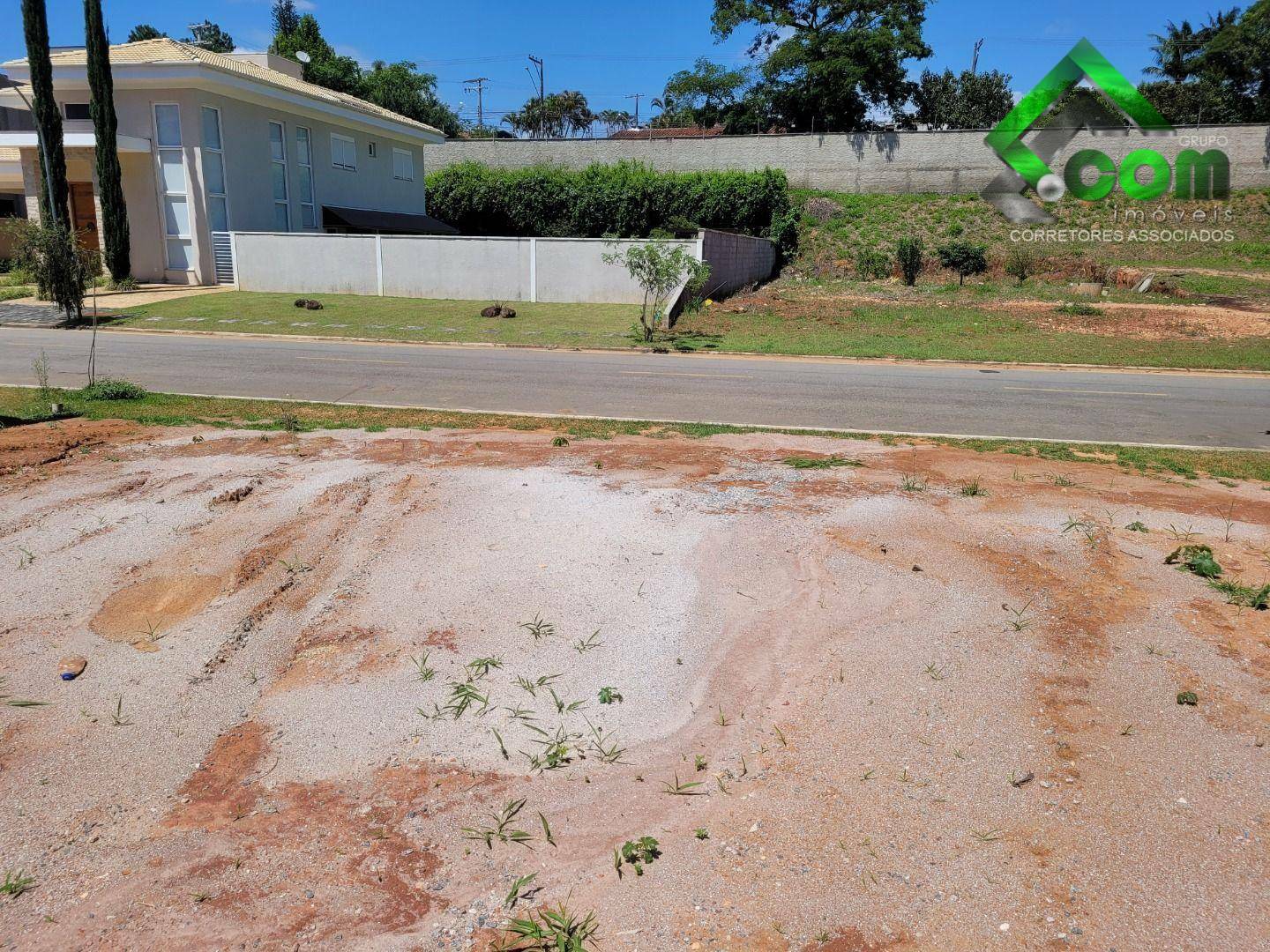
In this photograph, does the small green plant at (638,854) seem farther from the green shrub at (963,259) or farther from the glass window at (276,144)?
the glass window at (276,144)

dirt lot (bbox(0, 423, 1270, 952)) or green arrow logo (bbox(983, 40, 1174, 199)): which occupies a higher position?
green arrow logo (bbox(983, 40, 1174, 199))

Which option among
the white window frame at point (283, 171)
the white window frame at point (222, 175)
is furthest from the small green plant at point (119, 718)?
the white window frame at point (283, 171)

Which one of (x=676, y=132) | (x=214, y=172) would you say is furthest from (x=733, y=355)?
(x=676, y=132)

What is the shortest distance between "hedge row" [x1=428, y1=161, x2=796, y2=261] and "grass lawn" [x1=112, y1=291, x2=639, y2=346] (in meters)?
14.5

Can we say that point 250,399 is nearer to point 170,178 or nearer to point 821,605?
point 821,605

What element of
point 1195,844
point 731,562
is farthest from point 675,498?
point 1195,844

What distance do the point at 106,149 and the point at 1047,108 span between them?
36.9m

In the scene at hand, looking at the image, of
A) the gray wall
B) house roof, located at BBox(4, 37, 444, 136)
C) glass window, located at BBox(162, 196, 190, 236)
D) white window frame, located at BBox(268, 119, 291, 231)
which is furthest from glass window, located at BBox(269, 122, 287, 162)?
the gray wall

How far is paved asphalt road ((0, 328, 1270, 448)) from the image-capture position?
37.6 ft

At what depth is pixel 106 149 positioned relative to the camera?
83.3 feet

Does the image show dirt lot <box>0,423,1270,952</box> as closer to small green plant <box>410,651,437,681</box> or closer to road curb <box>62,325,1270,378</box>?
small green plant <box>410,651,437,681</box>

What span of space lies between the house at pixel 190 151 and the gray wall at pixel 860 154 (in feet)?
49.0

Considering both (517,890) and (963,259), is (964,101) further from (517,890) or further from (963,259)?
(517,890)

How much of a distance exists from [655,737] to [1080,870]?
5.93 ft
